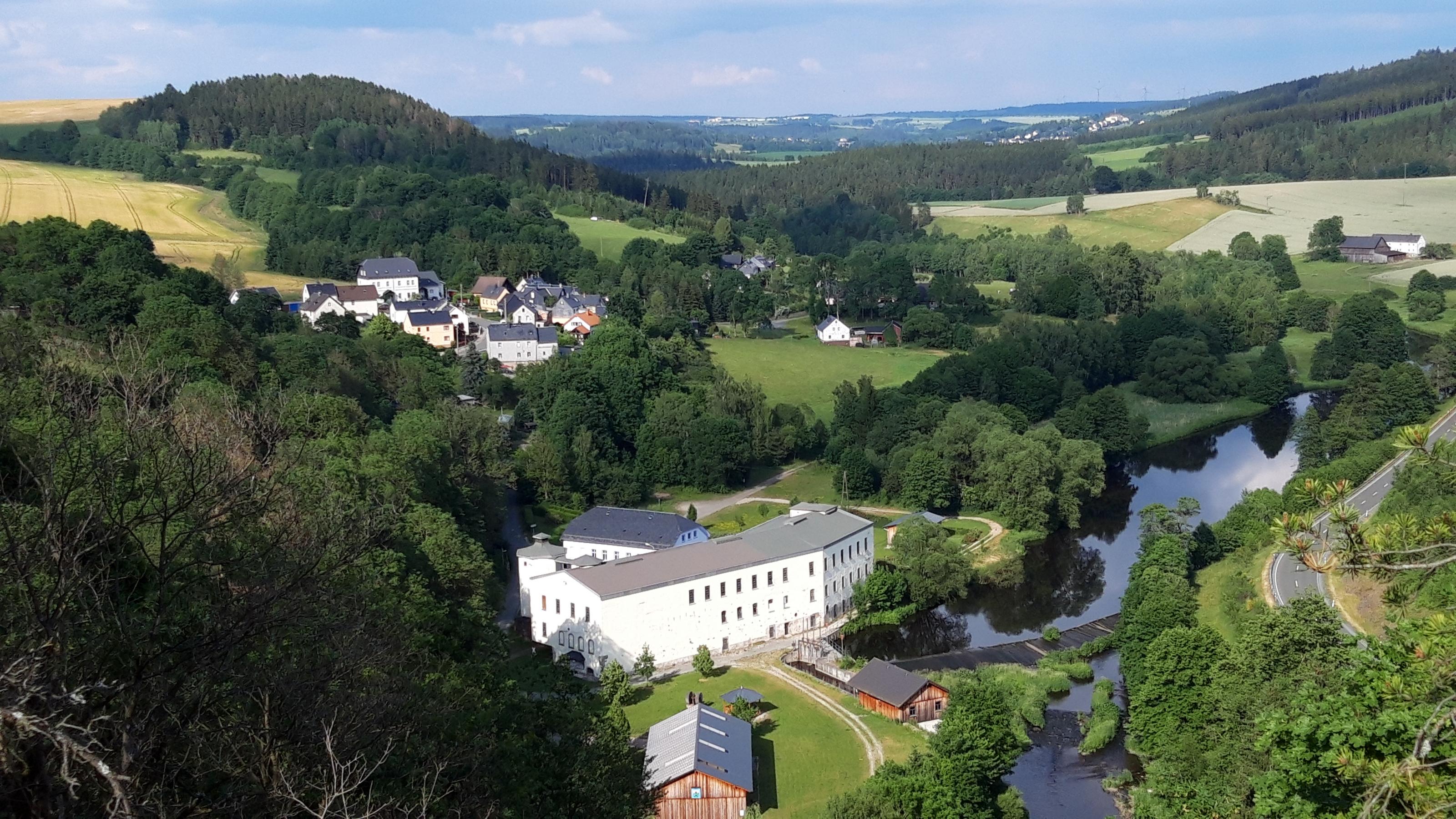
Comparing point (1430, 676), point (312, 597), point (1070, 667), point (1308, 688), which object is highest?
point (312, 597)

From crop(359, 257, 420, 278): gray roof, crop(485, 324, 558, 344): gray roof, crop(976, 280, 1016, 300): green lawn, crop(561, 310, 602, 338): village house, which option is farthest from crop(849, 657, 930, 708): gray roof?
crop(976, 280, 1016, 300): green lawn

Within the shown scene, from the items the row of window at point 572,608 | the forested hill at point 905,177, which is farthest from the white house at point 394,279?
the forested hill at point 905,177

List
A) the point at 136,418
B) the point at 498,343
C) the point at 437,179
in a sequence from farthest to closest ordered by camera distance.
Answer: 1. the point at 437,179
2. the point at 498,343
3. the point at 136,418

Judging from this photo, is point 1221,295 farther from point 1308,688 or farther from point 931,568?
point 1308,688

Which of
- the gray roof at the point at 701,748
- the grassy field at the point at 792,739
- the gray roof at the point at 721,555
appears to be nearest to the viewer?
the gray roof at the point at 701,748

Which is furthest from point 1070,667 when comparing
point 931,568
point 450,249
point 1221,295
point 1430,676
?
point 450,249

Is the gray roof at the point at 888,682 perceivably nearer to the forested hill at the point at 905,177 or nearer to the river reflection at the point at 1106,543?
the river reflection at the point at 1106,543
